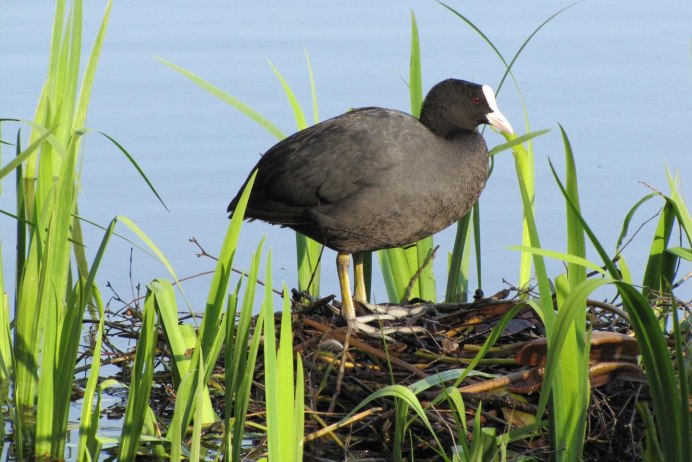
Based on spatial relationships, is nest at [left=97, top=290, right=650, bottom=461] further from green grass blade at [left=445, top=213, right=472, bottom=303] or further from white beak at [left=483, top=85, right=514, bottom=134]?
white beak at [left=483, top=85, right=514, bottom=134]

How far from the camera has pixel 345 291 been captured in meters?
4.16

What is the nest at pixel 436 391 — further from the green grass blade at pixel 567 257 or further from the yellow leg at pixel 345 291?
the green grass blade at pixel 567 257

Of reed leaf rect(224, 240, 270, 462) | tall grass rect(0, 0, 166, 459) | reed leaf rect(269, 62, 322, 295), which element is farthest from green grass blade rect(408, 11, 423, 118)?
reed leaf rect(224, 240, 270, 462)

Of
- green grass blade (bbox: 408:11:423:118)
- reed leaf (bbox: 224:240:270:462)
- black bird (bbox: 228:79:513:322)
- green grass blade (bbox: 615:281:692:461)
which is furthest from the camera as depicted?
green grass blade (bbox: 408:11:423:118)

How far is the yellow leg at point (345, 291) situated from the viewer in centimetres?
407

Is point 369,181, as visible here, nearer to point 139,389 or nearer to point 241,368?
point 241,368

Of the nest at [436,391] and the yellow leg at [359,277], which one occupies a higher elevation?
the yellow leg at [359,277]

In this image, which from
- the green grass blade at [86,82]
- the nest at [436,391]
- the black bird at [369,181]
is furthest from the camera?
the black bird at [369,181]

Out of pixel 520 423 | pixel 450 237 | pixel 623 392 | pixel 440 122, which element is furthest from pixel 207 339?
pixel 450 237

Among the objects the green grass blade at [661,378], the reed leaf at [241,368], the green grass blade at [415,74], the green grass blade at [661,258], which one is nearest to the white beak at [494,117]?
the green grass blade at [415,74]

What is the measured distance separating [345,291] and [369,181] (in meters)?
0.42

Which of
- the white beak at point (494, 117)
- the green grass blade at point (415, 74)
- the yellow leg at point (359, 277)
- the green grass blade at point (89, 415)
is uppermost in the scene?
the green grass blade at point (415, 74)

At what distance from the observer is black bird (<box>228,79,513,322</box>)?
13.3 ft

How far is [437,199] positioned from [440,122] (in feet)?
1.41
